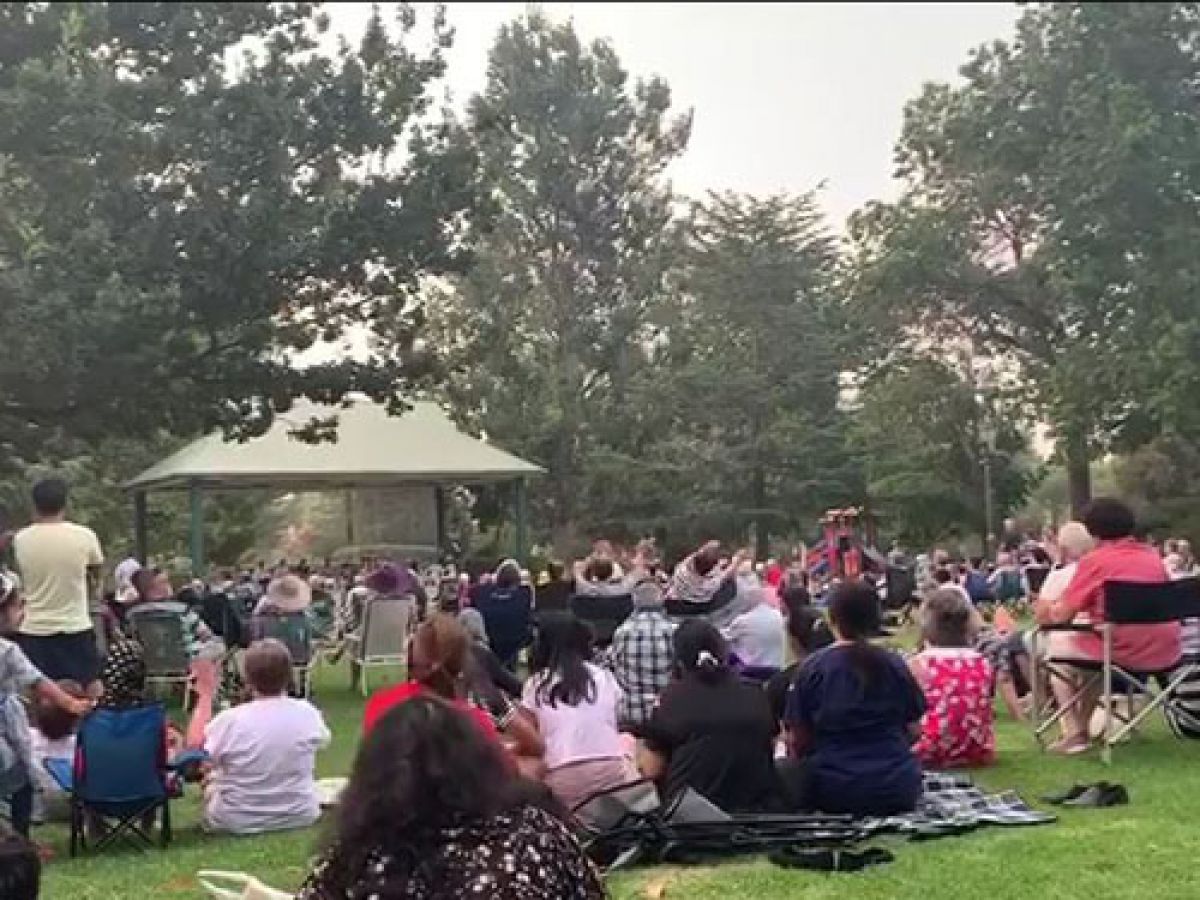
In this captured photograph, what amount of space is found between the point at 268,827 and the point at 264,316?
8.91 meters

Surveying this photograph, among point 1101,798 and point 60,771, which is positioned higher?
point 60,771

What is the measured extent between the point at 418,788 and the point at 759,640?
7105 mm

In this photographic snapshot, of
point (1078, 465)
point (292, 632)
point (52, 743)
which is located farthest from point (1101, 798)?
point (1078, 465)

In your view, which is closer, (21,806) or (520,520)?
(21,806)

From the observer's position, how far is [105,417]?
1584 centimetres

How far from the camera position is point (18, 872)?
3.01 m

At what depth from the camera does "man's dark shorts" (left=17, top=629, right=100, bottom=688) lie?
27.2 feet

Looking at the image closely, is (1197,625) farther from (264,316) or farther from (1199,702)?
(264,316)

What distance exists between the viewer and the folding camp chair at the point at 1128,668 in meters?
8.01

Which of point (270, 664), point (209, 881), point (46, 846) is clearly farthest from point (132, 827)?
point (209, 881)

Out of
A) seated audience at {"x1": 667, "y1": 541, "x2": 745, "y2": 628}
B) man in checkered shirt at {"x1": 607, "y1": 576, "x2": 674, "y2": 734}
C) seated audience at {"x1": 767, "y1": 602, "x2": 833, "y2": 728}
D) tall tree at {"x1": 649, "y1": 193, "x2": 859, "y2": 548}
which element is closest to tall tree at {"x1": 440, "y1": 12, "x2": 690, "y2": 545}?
tall tree at {"x1": 649, "y1": 193, "x2": 859, "y2": 548}

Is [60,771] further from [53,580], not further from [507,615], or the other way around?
[507,615]

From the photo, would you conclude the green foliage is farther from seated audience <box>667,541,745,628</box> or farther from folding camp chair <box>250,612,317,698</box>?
seated audience <box>667,541,745,628</box>

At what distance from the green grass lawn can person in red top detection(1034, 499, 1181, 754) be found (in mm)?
515
